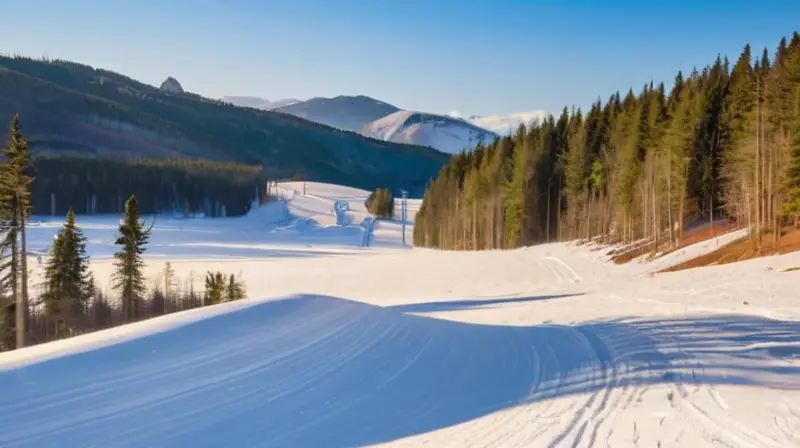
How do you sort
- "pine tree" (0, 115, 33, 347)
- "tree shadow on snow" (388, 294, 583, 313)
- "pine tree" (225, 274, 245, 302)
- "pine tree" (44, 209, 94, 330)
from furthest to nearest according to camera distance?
1. "pine tree" (225, 274, 245, 302)
2. "pine tree" (44, 209, 94, 330)
3. "tree shadow on snow" (388, 294, 583, 313)
4. "pine tree" (0, 115, 33, 347)

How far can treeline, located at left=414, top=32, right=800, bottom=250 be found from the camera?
35500 mm

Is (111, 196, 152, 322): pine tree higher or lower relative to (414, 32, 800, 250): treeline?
lower

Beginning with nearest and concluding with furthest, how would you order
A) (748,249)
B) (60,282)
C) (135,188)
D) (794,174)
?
(60,282) → (794,174) → (748,249) → (135,188)

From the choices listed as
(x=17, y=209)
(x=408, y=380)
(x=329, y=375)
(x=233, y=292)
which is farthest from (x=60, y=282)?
(x=408, y=380)

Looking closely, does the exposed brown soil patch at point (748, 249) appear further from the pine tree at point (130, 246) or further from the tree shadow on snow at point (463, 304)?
the pine tree at point (130, 246)

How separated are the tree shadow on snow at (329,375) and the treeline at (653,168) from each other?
25096mm

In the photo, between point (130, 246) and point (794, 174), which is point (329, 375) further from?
point (794, 174)

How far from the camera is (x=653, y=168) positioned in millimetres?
46250

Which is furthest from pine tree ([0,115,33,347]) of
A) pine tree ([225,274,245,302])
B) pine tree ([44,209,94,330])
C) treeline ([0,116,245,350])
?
pine tree ([225,274,245,302])

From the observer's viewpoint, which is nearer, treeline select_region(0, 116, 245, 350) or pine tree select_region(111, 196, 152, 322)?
treeline select_region(0, 116, 245, 350)

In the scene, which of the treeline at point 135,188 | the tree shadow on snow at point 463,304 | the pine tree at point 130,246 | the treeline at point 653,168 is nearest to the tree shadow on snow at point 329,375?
the tree shadow on snow at point 463,304

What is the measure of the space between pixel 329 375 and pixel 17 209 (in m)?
18.4

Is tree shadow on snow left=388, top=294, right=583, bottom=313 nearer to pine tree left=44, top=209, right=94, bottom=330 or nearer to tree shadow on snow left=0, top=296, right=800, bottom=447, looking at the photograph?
tree shadow on snow left=0, top=296, right=800, bottom=447

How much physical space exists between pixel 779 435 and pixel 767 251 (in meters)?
28.2
